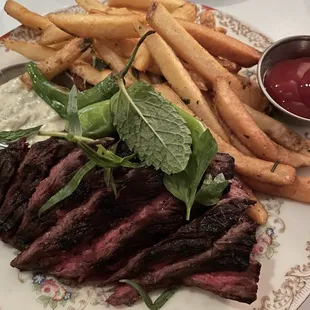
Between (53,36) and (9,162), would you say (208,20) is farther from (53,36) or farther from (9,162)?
(9,162)

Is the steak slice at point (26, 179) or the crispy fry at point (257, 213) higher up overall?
the steak slice at point (26, 179)

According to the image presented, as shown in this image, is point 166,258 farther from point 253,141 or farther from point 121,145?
point 253,141

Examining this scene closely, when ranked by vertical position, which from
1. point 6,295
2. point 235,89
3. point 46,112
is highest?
point 235,89

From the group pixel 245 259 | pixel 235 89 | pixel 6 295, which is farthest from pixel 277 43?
pixel 6 295

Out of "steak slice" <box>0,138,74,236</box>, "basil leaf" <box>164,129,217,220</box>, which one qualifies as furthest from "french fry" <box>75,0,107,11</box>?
"basil leaf" <box>164,129,217,220</box>

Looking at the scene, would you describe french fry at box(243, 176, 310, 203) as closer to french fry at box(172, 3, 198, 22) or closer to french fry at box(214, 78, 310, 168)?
french fry at box(214, 78, 310, 168)

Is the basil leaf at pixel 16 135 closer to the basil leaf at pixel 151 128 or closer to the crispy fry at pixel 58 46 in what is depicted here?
the basil leaf at pixel 151 128

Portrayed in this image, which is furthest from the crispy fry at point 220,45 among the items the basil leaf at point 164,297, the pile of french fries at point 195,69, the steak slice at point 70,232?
the basil leaf at point 164,297
